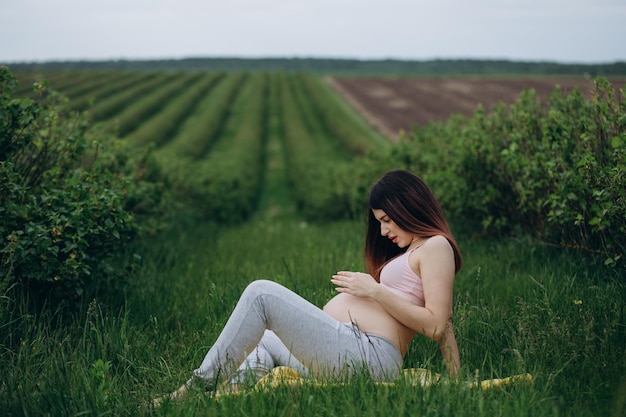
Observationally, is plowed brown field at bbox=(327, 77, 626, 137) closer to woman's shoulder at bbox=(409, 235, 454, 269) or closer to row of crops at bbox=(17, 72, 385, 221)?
row of crops at bbox=(17, 72, 385, 221)

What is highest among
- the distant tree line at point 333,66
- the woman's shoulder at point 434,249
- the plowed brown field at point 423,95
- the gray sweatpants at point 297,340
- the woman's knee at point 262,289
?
the distant tree line at point 333,66

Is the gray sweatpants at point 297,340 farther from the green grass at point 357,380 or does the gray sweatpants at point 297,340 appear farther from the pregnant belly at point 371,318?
the green grass at point 357,380

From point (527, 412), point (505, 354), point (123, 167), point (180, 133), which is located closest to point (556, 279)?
point (505, 354)

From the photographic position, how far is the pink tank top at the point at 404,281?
132 inches

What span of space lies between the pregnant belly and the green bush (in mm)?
2088

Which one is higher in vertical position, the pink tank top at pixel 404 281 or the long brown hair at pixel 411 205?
the long brown hair at pixel 411 205

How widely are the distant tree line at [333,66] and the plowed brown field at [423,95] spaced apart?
474cm

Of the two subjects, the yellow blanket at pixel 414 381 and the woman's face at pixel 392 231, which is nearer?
the yellow blanket at pixel 414 381

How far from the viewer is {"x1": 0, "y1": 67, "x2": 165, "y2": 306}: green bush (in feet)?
14.5

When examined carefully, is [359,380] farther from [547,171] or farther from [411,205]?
[547,171]

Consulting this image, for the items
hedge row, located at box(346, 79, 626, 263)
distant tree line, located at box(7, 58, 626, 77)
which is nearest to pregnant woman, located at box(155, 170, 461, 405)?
hedge row, located at box(346, 79, 626, 263)

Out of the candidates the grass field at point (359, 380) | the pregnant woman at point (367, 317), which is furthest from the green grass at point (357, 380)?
the pregnant woman at point (367, 317)

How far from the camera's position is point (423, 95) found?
143 feet

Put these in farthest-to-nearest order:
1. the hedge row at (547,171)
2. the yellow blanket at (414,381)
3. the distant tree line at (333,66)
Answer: the distant tree line at (333,66) < the hedge row at (547,171) < the yellow blanket at (414,381)
